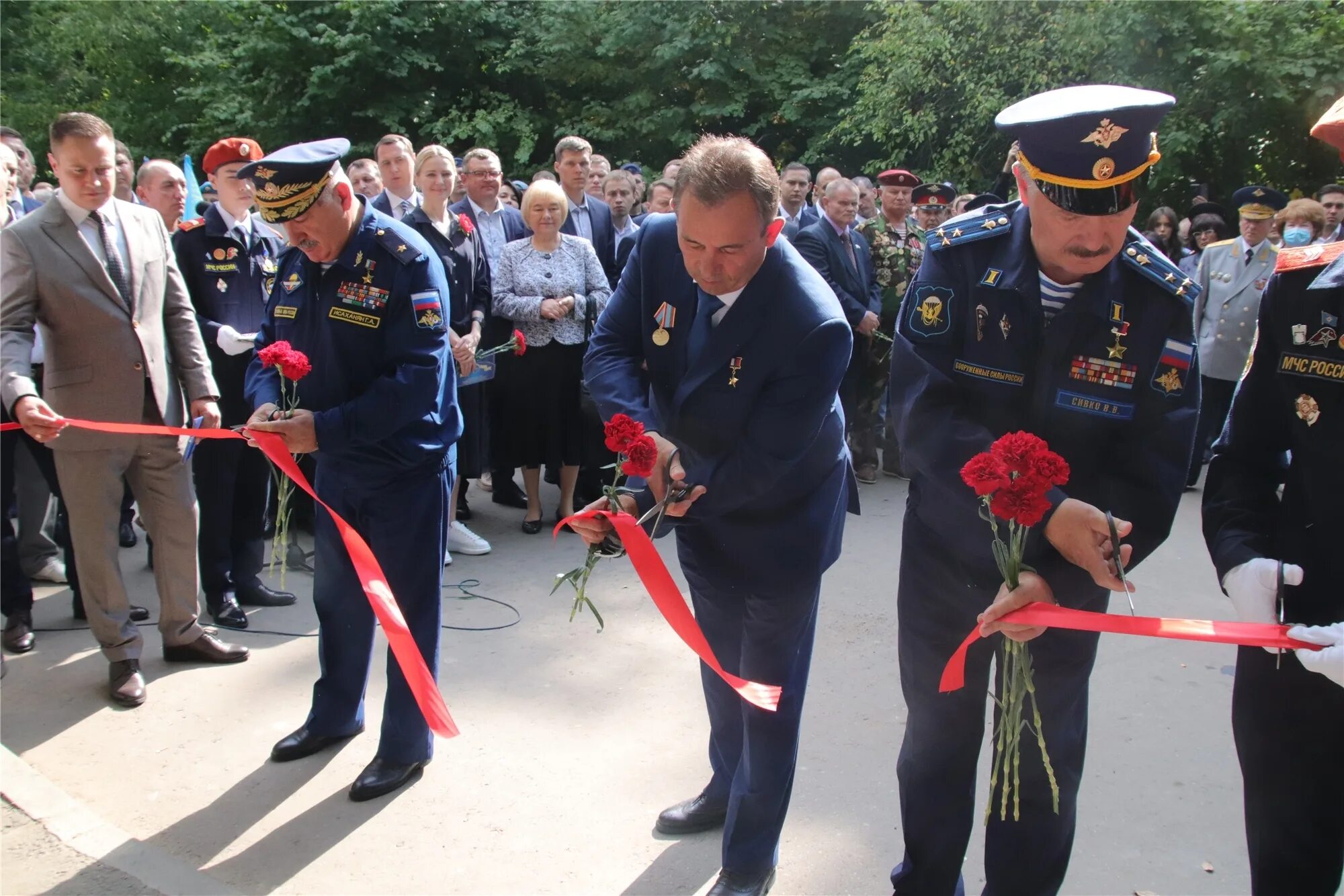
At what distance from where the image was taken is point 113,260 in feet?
14.3

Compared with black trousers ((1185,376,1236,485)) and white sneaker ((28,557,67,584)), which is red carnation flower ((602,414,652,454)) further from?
black trousers ((1185,376,1236,485))

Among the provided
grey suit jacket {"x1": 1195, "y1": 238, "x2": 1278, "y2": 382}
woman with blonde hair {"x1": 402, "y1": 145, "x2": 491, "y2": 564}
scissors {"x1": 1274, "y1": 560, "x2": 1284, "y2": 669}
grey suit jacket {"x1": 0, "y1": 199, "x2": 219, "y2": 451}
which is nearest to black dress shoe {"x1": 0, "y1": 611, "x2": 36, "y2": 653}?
grey suit jacket {"x1": 0, "y1": 199, "x2": 219, "y2": 451}

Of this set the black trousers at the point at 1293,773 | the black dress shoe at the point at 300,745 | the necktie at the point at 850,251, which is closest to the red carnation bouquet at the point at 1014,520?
the black trousers at the point at 1293,773

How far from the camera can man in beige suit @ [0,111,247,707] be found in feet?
13.8

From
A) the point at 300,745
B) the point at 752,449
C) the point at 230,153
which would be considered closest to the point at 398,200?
the point at 230,153

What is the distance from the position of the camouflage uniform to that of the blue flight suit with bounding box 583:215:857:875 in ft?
→ 17.2

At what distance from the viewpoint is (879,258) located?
8.36 metres

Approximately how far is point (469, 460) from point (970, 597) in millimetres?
4718

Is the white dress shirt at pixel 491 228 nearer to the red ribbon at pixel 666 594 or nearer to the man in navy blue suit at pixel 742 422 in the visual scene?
the man in navy blue suit at pixel 742 422

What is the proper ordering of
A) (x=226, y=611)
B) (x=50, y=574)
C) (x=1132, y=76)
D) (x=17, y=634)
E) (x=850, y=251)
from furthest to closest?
1. (x=1132, y=76)
2. (x=850, y=251)
3. (x=50, y=574)
4. (x=226, y=611)
5. (x=17, y=634)

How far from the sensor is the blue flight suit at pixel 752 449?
2.81m

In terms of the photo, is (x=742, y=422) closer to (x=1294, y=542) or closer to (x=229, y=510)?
(x=1294, y=542)

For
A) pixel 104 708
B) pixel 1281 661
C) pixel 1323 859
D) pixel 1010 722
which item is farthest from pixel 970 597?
pixel 104 708

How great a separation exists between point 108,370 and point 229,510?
116cm
